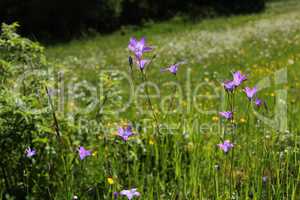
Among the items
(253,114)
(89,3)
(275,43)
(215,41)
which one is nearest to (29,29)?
(89,3)

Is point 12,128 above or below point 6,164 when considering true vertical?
above

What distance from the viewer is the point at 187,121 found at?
5.02 meters

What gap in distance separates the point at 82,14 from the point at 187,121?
1967cm

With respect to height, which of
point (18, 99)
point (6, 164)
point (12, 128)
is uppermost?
point (18, 99)

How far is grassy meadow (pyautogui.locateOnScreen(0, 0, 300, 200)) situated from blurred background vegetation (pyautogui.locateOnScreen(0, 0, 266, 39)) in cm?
519

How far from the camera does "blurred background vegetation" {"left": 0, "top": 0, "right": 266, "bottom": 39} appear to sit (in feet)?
77.8

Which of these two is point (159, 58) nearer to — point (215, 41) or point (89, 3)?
point (215, 41)

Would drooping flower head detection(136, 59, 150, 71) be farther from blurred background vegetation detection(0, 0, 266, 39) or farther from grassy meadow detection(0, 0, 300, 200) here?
blurred background vegetation detection(0, 0, 266, 39)

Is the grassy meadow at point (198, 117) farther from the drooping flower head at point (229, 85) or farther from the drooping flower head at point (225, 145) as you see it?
the drooping flower head at point (229, 85)

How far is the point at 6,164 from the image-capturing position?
14.2ft

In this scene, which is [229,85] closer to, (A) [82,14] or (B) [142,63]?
(B) [142,63]

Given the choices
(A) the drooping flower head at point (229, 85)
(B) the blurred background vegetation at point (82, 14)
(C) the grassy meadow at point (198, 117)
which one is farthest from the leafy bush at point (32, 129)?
(B) the blurred background vegetation at point (82, 14)

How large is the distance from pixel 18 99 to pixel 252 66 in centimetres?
724

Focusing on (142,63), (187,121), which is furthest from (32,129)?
(187,121)
